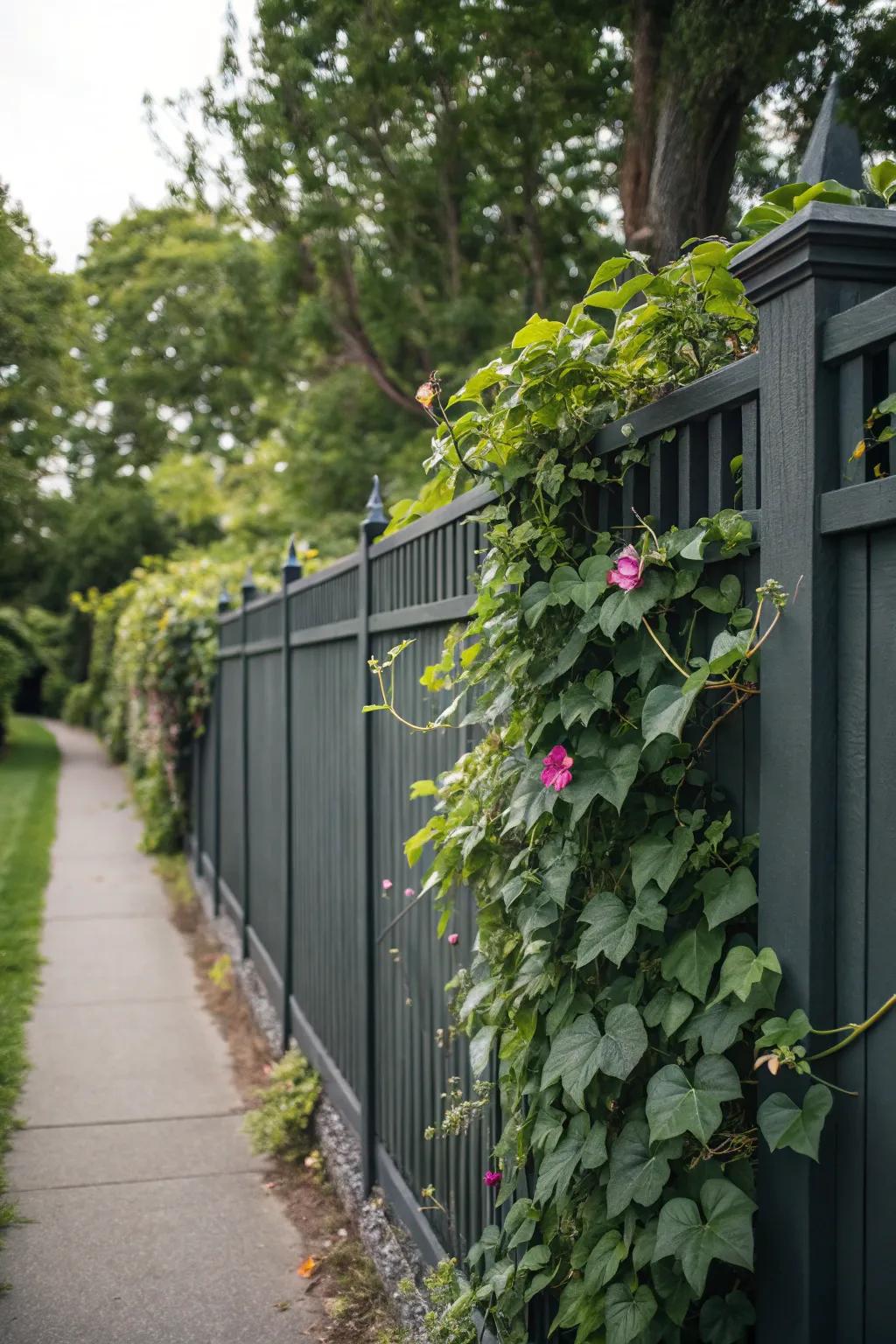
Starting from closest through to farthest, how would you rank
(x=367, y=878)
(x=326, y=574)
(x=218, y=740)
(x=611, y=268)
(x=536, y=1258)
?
(x=611, y=268)
(x=536, y=1258)
(x=367, y=878)
(x=326, y=574)
(x=218, y=740)

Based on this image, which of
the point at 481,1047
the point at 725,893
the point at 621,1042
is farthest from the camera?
the point at 481,1047

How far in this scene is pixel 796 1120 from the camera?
1.60 m

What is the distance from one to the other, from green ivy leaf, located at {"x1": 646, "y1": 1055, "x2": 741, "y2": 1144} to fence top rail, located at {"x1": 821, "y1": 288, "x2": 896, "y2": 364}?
1055mm

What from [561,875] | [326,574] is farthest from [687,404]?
[326,574]

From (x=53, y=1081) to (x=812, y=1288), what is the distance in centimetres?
503

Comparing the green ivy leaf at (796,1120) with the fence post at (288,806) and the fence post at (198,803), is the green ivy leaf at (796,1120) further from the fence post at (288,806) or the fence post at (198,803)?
the fence post at (198,803)

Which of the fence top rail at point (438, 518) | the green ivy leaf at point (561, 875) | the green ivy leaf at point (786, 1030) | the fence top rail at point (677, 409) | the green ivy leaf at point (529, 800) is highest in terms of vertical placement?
the fence top rail at point (677, 409)

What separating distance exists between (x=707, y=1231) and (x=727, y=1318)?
0.19 m

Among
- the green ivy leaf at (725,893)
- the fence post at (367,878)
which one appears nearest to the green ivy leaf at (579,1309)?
the green ivy leaf at (725,893)

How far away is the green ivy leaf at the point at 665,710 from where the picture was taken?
5.83 feet

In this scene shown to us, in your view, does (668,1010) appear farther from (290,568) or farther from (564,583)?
(290,568)

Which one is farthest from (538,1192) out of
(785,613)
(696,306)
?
(696,306)

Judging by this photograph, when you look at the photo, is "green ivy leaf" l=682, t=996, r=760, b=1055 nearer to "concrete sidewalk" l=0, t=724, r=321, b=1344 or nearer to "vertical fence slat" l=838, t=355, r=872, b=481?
"vertical fence slat" l=838, t=355, r=872, b=481

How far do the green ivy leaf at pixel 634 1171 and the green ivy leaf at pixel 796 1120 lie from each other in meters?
0.25
